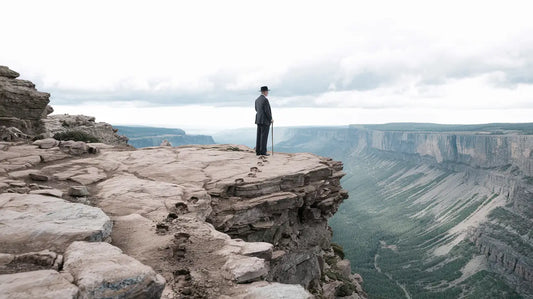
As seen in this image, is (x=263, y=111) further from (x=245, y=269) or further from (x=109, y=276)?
(x=109, y=276)

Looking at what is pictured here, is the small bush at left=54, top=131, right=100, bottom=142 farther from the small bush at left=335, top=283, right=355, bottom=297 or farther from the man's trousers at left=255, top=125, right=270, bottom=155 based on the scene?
the small bush at left=335, top=283, right=355, bottom=297

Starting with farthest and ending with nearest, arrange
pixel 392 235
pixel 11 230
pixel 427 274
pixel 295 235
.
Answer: pixel 392 235 → pixel 427 274 → pixel 295 235 → pixel 11 230

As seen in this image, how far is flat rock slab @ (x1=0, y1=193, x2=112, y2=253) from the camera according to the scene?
301 inches

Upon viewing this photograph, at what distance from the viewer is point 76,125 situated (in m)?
34.2

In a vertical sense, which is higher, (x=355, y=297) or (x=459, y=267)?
(x=355, y=297)

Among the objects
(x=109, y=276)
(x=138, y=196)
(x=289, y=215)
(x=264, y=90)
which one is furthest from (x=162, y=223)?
(x=264, y=90)

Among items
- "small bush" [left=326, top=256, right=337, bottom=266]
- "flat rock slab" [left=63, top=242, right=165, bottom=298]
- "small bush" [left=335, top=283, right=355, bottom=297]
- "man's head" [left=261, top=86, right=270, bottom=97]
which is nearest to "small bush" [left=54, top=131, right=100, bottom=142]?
"man's head" [left=261, top=86, right=270, bottom=97]

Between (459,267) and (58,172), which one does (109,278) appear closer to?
(58,172)

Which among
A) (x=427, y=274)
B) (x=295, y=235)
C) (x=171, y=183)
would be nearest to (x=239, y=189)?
(x=171, y=183)

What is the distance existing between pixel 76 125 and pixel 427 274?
150500 mm

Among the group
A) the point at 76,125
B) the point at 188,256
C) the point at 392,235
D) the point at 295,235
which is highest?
the point at 76,125

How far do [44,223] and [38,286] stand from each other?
11.5ft

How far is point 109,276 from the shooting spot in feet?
19.4

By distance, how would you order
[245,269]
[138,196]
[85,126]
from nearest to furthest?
[245,269] < [138,196] < [85,126]
